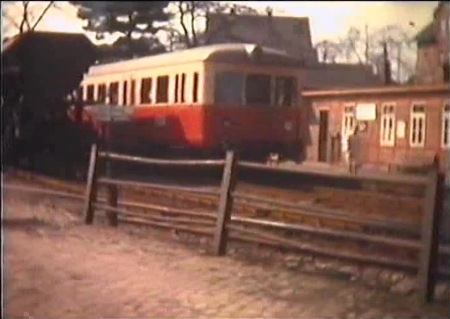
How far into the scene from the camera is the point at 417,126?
1039 millimetres

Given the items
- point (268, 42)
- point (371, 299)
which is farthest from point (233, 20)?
point (371, 299)

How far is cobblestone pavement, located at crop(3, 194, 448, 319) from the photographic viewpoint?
43.4 inches

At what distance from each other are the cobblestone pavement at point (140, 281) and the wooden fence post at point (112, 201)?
0.6 inches

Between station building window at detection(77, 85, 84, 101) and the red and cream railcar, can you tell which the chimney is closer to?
the red and cream railcar

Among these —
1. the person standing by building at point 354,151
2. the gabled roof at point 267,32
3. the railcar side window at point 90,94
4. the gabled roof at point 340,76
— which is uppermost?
the gabled roof at point 267,32

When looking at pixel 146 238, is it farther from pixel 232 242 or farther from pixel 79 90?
pixel 79 90

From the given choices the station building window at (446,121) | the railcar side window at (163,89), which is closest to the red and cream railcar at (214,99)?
the railcar side window at (163,89)

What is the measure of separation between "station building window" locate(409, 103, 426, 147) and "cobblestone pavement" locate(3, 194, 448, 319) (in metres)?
0.26

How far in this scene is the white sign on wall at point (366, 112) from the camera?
3.42ft

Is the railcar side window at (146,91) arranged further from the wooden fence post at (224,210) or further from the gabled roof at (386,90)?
the gabled roof at (386,90)

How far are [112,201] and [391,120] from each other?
51cm

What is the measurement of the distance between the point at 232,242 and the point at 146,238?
15cm

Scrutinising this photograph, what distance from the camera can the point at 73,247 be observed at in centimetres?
124

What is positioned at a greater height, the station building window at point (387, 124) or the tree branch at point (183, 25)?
the tree branch at point (183, 25)
